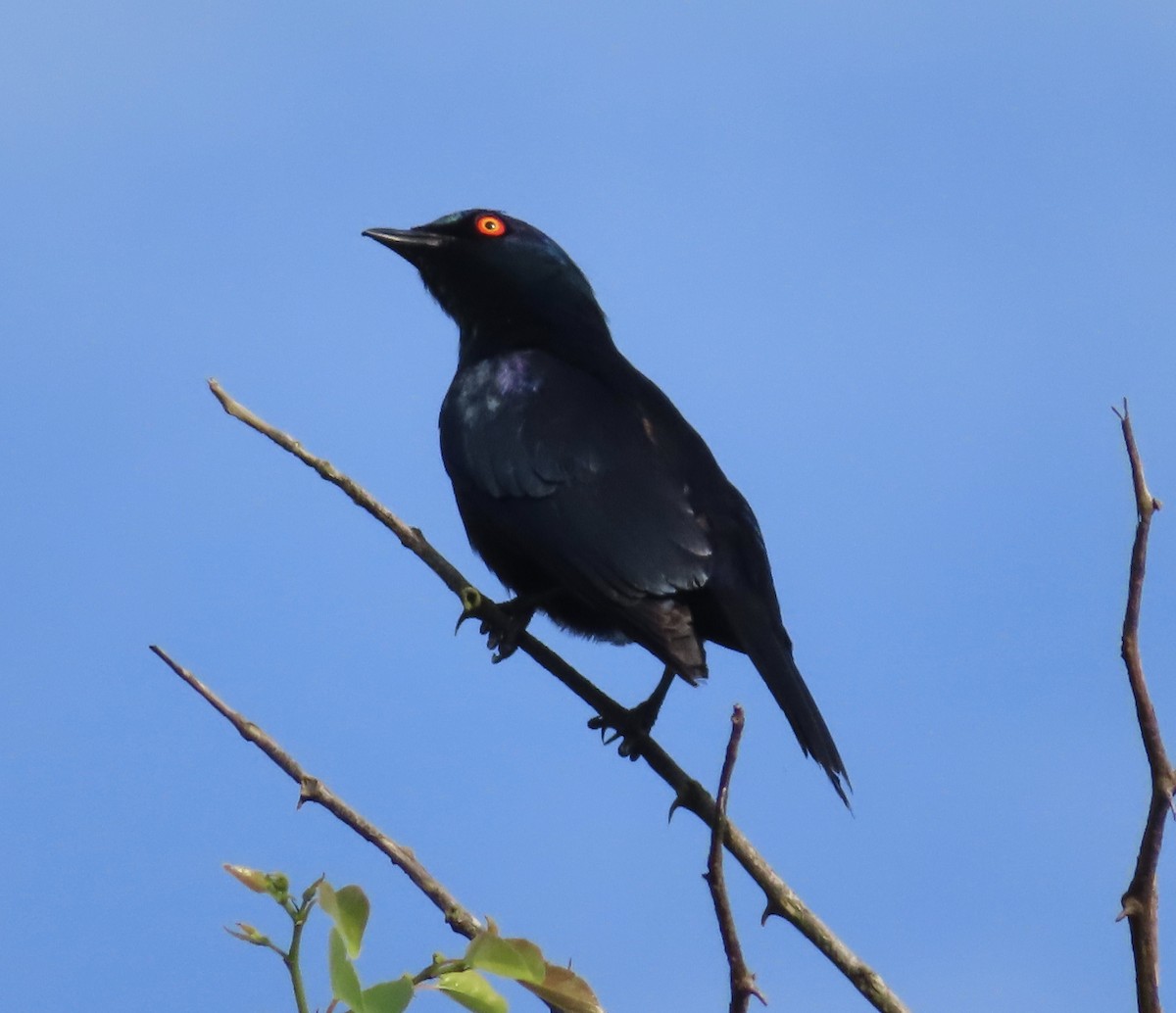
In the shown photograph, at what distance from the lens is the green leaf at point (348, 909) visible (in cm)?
175

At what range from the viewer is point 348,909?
70.1 inches

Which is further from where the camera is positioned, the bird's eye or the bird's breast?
the bird's eye

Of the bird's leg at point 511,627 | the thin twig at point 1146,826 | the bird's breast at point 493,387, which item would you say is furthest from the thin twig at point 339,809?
the bird's breast at point 493,387

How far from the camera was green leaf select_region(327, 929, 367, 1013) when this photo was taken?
1.64 metres

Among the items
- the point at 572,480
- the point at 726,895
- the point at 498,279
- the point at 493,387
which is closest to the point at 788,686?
the point at 572,480

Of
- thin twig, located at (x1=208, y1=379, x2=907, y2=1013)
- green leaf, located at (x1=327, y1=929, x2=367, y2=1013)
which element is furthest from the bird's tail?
green leaf, located at (x1=327, y1=929, x2=367, y2=1013)

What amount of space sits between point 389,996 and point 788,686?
8.52ft

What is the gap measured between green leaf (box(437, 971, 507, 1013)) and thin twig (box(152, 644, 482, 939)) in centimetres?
38

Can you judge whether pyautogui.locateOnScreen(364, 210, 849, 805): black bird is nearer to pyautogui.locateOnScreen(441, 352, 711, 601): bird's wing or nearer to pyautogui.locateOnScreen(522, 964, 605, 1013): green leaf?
pyautogui.locateOnScreen(441, 352, 711, 601): bird's wing

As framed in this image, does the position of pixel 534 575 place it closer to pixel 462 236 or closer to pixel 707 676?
pixel 707 676

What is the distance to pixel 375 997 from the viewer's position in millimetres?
1649

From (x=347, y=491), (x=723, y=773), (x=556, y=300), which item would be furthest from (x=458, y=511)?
(x=723, y=773)

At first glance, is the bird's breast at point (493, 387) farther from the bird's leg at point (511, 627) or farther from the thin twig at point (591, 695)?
the thin twig at point (591, 695)

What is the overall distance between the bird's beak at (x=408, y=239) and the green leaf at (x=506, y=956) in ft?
15.3
